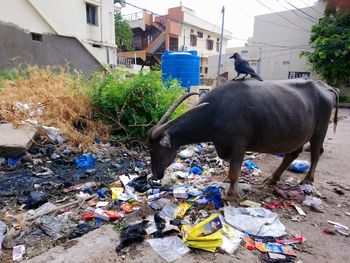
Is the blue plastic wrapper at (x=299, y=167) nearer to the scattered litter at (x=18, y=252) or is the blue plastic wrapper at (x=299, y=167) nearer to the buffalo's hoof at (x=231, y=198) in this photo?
the buffalo's hoof at (x=231, y=198)

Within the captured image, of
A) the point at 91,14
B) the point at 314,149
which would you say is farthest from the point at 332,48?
the point at 314,149

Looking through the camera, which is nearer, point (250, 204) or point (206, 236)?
point (206, 236)

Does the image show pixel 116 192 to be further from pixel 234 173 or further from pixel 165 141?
pixel 234 173

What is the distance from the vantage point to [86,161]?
4383 mm

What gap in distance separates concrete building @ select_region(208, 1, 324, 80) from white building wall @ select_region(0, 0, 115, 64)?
41.0ft

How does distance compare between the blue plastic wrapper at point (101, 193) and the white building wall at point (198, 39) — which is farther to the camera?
the white building wall at point (198, 39)

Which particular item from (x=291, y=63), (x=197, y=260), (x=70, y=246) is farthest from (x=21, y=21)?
(x=291, y=63)

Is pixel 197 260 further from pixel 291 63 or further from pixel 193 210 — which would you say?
pixel 291 63

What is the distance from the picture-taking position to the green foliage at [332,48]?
1483cm

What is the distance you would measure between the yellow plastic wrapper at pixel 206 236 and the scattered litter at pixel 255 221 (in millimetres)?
311

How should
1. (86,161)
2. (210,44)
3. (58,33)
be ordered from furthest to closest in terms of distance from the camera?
(210,44), (58,33), (86,161)

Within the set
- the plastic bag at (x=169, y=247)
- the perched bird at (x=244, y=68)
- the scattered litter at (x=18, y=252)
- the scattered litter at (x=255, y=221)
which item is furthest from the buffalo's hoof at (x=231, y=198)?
the scattered litter at (x=18, y=252)

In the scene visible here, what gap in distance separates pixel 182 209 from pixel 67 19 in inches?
522

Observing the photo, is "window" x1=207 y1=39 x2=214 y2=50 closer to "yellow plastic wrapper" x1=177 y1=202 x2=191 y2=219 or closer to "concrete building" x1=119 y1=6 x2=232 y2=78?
"concrete building" x1=119 y1=6 x2=232 y2=78
